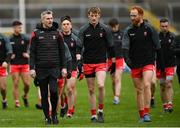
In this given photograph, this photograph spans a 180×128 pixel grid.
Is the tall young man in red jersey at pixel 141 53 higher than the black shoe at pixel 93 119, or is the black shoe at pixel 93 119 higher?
the tall young man in red jersey at pixel 141 53

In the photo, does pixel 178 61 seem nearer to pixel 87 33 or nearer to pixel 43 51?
pixel 87 33

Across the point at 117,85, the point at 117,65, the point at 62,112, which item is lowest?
the point at 117,85

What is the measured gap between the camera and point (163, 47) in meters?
23.8

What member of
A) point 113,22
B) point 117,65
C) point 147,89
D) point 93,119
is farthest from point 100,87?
point 117,65

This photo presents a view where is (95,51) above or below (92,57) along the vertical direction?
above

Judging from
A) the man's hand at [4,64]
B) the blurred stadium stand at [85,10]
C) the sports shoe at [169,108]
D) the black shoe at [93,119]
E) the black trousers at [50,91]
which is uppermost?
the black trousers at [50,91]

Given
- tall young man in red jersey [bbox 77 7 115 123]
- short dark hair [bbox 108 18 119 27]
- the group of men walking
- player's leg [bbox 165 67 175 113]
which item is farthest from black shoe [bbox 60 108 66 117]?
short dark hair [bbox 108 18 119 27]

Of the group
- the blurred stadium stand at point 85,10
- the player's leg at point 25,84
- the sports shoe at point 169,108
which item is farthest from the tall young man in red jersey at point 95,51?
the blurred stadium stand at point 85,10

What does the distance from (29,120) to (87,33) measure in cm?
259

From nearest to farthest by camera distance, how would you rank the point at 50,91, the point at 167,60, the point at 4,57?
the point at 50,91, the point at 167,60, the point at 4,57

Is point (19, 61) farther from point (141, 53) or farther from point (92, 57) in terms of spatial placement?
point (141, 53)

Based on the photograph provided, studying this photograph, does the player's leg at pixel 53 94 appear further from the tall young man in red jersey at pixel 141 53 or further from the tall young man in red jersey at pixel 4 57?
the tall young man in red jersey at pixel 4 57

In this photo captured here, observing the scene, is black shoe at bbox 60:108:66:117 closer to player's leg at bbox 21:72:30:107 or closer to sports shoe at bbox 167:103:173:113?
sports shoe at bbox 167:103:173:113

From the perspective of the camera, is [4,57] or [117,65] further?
[117,65]
